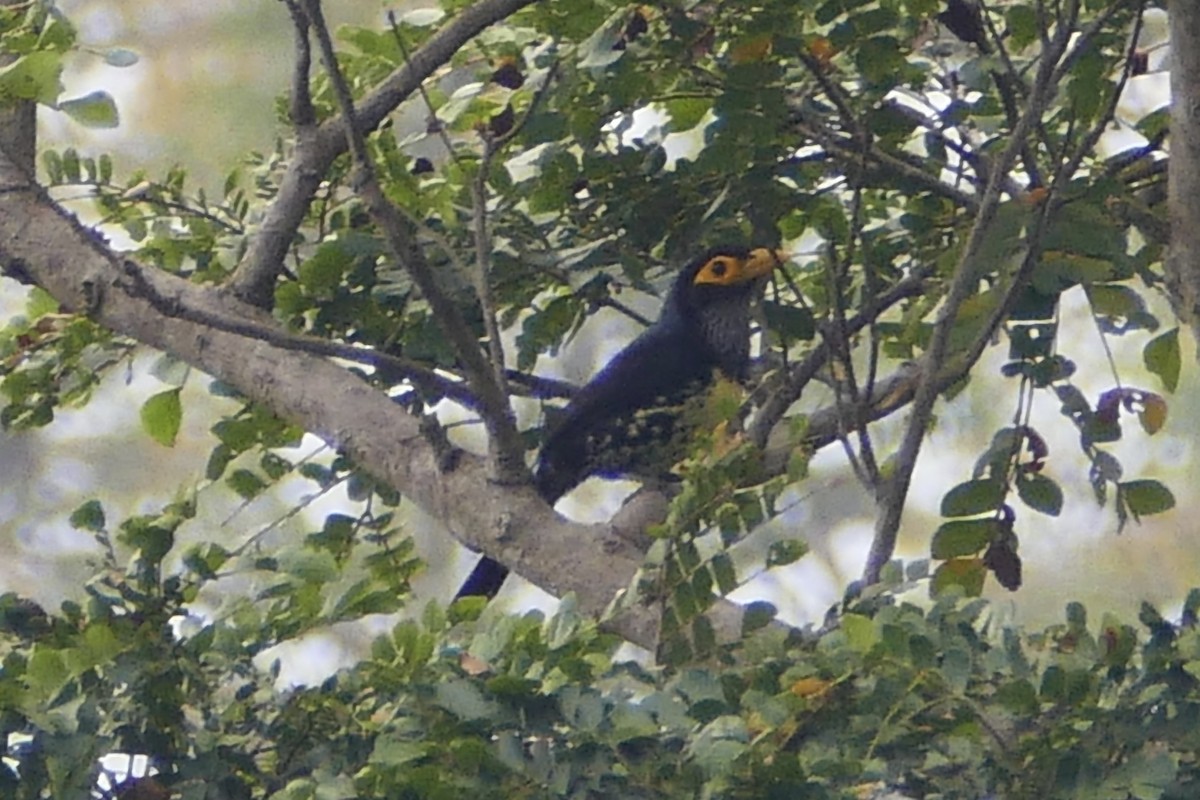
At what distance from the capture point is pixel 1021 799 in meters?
0.85

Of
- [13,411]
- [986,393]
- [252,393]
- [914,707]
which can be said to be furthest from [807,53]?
[986,393]

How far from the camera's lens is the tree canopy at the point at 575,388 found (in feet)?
2.83

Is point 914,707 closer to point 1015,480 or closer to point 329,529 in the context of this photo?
point 1015,480

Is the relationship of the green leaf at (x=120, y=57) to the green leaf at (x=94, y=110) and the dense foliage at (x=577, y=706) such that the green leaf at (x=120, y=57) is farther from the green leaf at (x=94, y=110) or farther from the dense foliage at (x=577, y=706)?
the dense foliage at (x=577, y=706)

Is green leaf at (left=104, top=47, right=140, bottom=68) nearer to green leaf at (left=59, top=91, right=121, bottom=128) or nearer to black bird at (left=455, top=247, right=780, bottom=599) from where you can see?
green leaf at (left=59, top=91, right=121, bottom=128)

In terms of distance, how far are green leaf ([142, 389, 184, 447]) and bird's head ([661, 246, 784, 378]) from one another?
590mm

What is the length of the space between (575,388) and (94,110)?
2.13 ft

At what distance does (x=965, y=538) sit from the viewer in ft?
4.14

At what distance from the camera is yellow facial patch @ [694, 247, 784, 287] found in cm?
178

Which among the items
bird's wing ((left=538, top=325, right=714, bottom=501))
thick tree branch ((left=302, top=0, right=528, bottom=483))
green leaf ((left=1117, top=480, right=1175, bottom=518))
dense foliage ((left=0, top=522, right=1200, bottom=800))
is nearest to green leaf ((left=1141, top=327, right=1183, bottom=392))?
green leaf ((left=1117, top=480, right=1175, bottom=518))

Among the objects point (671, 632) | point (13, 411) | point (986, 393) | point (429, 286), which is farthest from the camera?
point (986, 393)

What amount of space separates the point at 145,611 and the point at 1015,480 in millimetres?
628

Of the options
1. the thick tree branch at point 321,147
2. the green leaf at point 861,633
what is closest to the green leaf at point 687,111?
the thick tree branch at point 321,147

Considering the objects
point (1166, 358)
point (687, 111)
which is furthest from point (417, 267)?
point (1166, 358)
